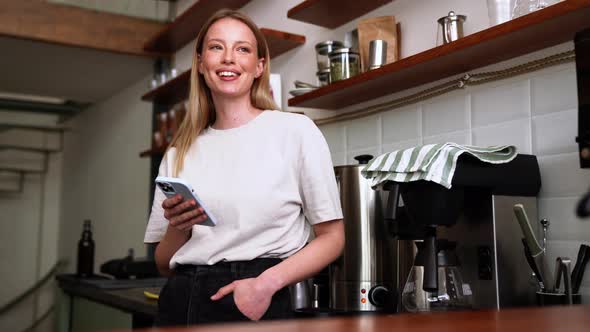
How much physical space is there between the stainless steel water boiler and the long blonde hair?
1.20 feet

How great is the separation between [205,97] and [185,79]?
169 cm

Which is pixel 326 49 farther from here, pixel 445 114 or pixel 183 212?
pixel 183 212

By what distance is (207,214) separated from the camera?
1.13 metres

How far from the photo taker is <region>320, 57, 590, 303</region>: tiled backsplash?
1361mm

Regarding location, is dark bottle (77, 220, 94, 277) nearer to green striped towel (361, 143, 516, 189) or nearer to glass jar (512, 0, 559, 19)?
green striped towel (361, 143, 516, 189)

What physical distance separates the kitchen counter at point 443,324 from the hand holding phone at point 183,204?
22.4 inches

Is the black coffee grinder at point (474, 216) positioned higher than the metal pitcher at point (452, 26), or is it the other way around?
the metal pitcher at point (452, 26)

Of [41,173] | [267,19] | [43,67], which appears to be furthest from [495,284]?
[41,173]

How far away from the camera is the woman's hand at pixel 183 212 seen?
3.69 feet

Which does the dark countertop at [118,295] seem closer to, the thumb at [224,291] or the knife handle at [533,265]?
the thumb at [224,291]

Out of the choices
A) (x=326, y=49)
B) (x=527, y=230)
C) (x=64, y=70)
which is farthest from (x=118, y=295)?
(x=64, y=70)

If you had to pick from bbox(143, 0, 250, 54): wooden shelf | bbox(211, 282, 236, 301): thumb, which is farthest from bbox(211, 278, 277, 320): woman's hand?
bbox(143, 0, 250, 54): wooden shelf

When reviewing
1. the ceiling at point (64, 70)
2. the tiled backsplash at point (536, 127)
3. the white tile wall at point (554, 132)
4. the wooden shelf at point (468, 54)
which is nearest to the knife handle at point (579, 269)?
the tiled backsplash at point (536, 127)

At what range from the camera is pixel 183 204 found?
113cm
